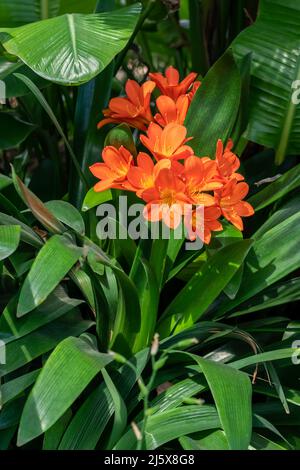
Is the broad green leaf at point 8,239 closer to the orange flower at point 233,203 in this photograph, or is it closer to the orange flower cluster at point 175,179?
the orange flower cluster at point 175,179

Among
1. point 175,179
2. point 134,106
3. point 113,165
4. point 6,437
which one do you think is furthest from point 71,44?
point 6,437

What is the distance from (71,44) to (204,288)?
51 cm

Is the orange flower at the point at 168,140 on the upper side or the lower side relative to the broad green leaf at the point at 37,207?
upper

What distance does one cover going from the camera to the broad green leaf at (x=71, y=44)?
133 centimetres

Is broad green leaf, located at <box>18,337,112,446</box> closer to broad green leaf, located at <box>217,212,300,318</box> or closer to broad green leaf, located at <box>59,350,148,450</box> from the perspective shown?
broad green leaf, located at <box>59,350,148,450</box>

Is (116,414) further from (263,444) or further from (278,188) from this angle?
(278,188)

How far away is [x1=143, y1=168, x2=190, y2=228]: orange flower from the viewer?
1.14 m

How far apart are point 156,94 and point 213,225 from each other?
2.53ft

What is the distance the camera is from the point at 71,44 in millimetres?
1380

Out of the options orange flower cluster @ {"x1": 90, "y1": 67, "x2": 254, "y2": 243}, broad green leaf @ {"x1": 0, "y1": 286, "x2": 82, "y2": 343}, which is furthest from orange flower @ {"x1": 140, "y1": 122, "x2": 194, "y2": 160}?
broad green leaf @ {"x1": 0, "y1": 286, "x2": 82, "y2": 343}

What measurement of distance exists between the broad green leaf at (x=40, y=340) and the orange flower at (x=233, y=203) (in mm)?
339

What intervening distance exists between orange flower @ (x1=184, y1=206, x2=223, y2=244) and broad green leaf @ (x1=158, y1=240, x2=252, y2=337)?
0.08 metres

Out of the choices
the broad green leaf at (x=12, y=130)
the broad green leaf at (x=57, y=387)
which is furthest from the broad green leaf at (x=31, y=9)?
the broad green leaf at (x=57, y=387)

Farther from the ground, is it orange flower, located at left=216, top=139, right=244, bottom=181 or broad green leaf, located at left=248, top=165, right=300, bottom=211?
orange flower, located at left=216, top=139, right=244, bottom=181
